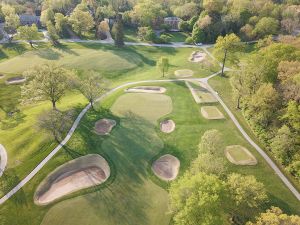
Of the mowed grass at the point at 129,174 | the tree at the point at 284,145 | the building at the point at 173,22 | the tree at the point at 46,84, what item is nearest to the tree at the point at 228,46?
the mowed grass at the point at 129,174

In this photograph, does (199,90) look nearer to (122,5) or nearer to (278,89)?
(278,89)

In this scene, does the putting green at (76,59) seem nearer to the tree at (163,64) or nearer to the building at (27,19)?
the tree at (163,64)

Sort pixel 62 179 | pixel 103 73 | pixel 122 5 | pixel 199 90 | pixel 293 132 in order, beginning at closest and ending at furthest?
pixel 62 179 < pixel 293 132 < pixel 199 90 < pixel 103 73 < pixel 122 5

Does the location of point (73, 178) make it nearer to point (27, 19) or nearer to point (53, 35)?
point (53, 35)

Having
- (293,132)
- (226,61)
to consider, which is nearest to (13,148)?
(293,132)

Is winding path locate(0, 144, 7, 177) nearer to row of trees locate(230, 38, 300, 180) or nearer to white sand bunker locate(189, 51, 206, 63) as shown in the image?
row of trees locate(230, 38, 300, 180)

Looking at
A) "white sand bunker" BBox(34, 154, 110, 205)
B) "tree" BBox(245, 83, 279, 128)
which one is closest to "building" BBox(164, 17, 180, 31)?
"tree" BBox(245, 83, 279, 128)

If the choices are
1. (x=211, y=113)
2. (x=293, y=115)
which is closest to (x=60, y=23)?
(x=211, y=113)
